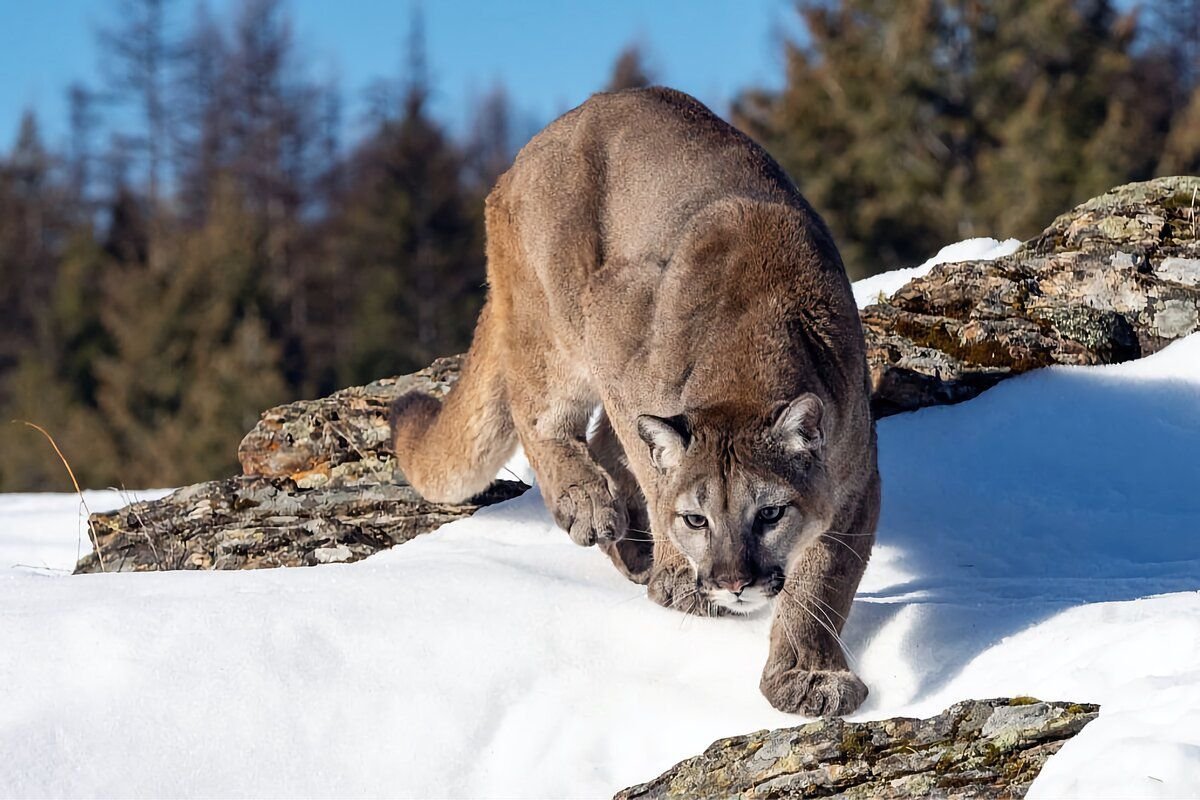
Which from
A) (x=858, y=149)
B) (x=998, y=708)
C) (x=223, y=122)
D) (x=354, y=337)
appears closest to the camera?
(x=998, y=708)

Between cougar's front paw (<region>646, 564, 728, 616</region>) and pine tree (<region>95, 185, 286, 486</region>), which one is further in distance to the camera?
pine tree (<region>95, 185, 286, 486</region>)

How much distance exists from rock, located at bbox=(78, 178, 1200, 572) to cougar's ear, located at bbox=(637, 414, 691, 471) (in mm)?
1977

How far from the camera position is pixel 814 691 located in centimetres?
393

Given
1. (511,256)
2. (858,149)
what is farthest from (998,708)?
(858,149)

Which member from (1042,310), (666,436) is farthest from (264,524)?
(1042,310)

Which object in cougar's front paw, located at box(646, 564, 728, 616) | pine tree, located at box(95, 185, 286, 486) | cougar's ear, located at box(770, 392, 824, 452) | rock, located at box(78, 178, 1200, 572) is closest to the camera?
cougar's ear, located at box(770, 392, 824, 452)

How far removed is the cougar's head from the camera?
13.3 ft

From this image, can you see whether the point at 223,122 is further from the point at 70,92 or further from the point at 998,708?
the point at 998,708

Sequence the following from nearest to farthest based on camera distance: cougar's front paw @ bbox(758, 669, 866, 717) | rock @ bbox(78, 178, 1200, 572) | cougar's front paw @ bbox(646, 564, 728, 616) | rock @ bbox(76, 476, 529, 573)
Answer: cougar's front paw @ bbox(758, 669, 866, 717) → cougar's front paw @ bbox(646, 564, 728, 616) → rock @ bbox(76, 476, 529, 573) → rock @ bbox(78, 178, 1200, 572)

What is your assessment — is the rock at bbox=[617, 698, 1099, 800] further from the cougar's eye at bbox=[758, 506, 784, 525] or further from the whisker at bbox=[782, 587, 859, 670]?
the cougar's eye at bbox=[758, 506, 784, 525]

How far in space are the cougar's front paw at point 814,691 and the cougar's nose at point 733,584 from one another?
0.88ft

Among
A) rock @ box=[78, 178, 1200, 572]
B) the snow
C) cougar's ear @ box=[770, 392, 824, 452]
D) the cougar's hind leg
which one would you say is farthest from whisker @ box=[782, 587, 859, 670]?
the snow

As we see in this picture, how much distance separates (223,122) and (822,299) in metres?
36.8

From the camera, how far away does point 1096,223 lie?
Answer: 7.47 meters
